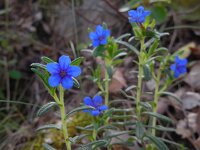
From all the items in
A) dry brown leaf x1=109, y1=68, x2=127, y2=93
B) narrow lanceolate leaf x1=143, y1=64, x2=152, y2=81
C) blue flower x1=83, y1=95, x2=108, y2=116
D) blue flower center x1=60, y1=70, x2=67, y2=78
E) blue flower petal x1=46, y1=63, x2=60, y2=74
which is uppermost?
blue flower petal x1=46, y1=63, x2=60, y2=74

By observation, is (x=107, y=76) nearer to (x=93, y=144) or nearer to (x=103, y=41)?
(x=103, y=41)

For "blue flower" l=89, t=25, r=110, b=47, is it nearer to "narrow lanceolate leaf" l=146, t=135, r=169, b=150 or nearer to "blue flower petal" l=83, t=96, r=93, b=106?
"blue flower petal" l=83, t=96, r=93, b=106

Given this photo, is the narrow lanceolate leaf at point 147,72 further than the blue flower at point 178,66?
No

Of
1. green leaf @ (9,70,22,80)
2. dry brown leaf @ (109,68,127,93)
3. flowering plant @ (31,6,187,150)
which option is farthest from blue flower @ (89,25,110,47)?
green leaf @ (9,70,22,80)

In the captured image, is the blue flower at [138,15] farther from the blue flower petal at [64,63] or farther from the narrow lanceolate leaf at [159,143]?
the narrow lanceolate leaf at [159,143]

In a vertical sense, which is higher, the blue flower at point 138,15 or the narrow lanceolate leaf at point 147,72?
the blue flower at point 138,15

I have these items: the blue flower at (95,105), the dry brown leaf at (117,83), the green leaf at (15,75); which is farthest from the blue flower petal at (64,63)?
the green leaf at (15,75)

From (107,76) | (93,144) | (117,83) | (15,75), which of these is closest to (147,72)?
(107,76)

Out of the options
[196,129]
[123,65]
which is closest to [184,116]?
[196,129]

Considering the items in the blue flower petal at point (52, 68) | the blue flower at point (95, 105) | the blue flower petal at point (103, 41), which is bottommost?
the blue flower at point (95, 105)
